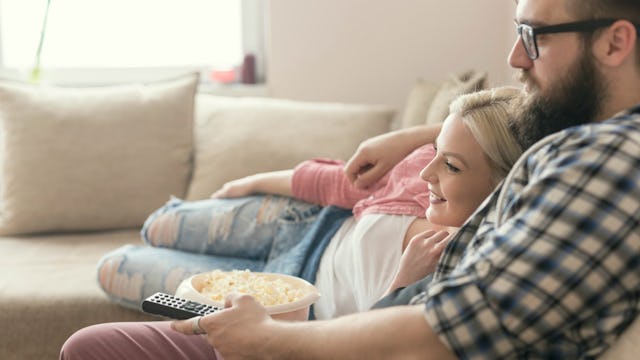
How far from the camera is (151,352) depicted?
1682 millimetres

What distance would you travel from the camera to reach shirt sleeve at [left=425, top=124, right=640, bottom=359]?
1062mm

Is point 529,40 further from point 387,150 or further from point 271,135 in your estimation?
point 271,135

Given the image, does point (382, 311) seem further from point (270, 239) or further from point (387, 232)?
point (270, 239)

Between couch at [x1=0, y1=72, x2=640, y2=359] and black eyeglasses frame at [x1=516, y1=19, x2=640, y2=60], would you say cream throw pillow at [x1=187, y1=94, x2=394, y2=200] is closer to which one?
couch at [x1=0, y1=72, x2=640, y2=359]

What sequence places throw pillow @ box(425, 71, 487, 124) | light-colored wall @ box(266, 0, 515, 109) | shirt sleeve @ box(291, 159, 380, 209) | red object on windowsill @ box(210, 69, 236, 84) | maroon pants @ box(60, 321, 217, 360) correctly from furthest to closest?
red object on windowsill @ box(210, 69, 236, 84), light-colored wall @ box(266, 0, 515, 109), throw pillow @ box(425, 71, 487, 124), shirt sleeve @ box(291, 159, 380, 209), maroon pants @ box(60, 321, 217, 360)

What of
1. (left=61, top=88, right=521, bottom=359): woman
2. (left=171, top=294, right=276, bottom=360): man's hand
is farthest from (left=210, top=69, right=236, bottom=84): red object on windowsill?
(left=171, top=294, right=276, bottom=360): man's hand

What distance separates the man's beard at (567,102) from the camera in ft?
4.04

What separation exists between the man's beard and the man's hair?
0.05 m

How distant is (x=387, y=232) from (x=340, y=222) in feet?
0.83

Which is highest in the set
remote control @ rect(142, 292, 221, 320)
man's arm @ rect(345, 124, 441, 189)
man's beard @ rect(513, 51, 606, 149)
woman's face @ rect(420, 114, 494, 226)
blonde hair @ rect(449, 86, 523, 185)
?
man's beard @ rect(513, 51, 606, 149)

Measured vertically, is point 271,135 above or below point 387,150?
below

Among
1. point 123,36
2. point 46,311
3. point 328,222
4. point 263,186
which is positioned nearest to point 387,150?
point 328,222

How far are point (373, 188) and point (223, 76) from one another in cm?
156

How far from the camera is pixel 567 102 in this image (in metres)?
1.26
